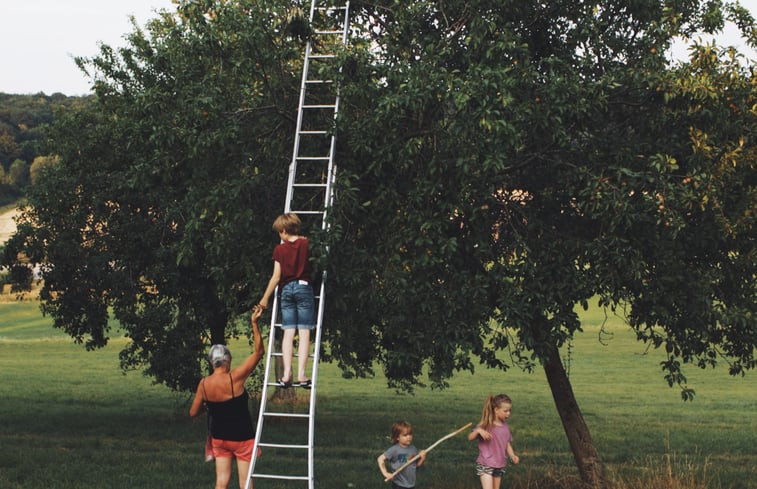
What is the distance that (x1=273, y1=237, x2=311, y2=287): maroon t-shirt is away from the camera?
1088 cm

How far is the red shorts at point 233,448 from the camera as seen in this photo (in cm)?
998

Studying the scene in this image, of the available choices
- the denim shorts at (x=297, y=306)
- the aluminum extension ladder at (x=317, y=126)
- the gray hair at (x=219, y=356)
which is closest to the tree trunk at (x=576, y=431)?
the aluminum extension ladder at (x=317, y=126)

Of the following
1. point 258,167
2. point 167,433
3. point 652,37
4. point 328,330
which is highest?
point 652,37

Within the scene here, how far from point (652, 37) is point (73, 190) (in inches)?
572

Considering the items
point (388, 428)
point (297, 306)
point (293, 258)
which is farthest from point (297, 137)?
point (388, 428)

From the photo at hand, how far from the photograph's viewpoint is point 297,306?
10914 mm

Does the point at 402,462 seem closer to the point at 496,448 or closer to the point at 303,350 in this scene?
the point at 496,448

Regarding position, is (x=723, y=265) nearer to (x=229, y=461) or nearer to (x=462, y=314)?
(x=462, y=314)

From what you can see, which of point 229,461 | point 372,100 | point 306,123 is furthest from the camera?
point 306,123

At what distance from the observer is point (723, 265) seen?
13438 mm

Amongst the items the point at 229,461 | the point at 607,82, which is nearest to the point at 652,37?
the point at 607,82

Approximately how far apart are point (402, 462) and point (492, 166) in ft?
11.9

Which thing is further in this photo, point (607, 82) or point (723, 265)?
point (723, 265)

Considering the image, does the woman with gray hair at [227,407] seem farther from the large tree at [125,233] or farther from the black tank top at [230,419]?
the large tree at [125,233]
